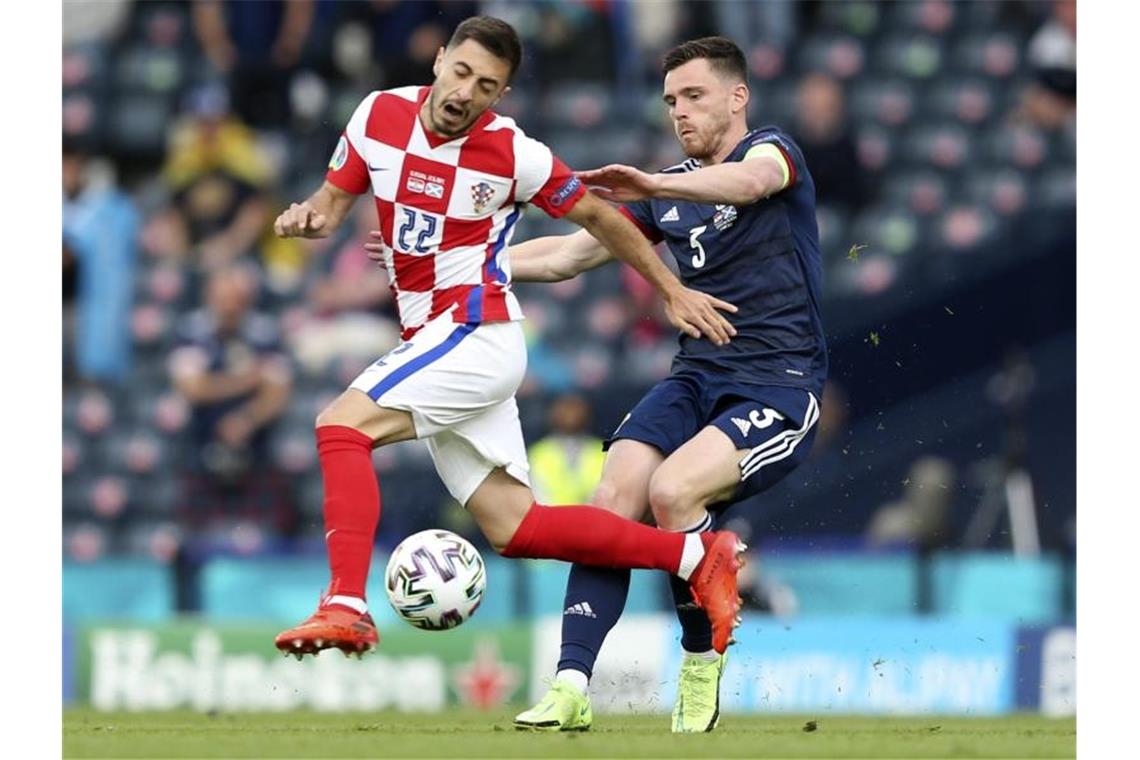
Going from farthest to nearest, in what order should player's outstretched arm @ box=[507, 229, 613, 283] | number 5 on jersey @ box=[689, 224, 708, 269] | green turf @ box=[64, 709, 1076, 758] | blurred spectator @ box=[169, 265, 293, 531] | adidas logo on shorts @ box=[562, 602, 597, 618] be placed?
blurred spectator @ box=[169, 265, 293, 531] < player's outstretched arm @ box=[507, 229, 613, 283] < number 5 on jersey @ box=[689, 224, 708, 269] < adidas logo on shorts @ box=[562, 602, 597, 618] < green turf @ box=[64, 709, 1076, 758]

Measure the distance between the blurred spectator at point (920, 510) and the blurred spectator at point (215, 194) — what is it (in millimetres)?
4929

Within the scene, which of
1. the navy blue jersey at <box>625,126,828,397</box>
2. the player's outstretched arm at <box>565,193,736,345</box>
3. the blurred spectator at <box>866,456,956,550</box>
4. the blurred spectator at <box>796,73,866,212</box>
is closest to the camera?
the player's outstretched arm at <box>565,193,736,345</box>

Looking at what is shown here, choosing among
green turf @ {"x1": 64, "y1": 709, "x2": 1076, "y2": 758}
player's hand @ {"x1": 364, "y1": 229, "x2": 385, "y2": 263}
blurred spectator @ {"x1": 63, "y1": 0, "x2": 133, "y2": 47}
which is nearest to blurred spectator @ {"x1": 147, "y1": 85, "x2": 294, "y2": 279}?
blurred spectator @ {"x1": 63, "y1": 0, "x2": 133, "y2": 47}

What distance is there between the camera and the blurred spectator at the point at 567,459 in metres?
11.6

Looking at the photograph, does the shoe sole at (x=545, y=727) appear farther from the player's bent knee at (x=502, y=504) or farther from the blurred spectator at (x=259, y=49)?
the blurred spectator at (x=259, y=49)

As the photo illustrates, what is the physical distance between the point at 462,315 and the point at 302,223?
607mm

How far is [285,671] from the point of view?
11.3 m

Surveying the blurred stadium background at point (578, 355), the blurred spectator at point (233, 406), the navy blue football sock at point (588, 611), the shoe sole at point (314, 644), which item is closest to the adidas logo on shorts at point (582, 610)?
the navy blue football sock at point (588, 611)

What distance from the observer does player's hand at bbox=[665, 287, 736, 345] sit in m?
7.06

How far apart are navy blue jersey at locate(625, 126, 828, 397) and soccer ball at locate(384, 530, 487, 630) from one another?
1.16 m

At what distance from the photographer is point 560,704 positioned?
6688 mm

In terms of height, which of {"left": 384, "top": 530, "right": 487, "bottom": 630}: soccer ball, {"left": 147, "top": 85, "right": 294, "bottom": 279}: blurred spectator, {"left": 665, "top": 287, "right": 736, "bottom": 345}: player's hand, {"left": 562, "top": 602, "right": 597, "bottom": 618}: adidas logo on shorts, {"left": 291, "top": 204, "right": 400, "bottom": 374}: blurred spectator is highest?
{"left": 147, "top": 85, "right": 294, "bottom": 279}: blurred spectator

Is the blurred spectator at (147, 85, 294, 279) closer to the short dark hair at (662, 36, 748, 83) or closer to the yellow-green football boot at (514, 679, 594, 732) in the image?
the short dark hair at (662, 36, 748, 83)

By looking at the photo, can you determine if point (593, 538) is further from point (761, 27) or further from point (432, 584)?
point (761, 27)
